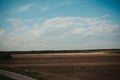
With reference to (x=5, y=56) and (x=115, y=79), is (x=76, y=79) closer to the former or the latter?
(x=115, y=79)

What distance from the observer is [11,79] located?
17.0 m

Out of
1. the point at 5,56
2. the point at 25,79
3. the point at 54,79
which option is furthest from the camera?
the point at 5,56

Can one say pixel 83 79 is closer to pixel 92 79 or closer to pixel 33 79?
pixel 92 79

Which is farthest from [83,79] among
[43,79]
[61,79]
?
[43,79]

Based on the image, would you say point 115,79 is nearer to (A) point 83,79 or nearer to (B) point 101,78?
(B) point 101,78

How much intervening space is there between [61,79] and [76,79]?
1338mm

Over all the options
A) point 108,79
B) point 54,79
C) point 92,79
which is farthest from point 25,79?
point 108,79

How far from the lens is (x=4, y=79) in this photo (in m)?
17.0

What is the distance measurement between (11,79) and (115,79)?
8906 mm

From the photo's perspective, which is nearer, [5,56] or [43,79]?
[43,79]

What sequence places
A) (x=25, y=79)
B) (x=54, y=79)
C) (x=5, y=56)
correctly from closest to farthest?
(x=25, y=79)
(x=54, y=79)
(x=5, y=56)

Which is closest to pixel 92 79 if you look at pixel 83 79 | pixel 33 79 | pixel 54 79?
pixel 83 79

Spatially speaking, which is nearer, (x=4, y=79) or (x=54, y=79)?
(x=4, y=79)

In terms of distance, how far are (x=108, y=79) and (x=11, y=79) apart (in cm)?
833
